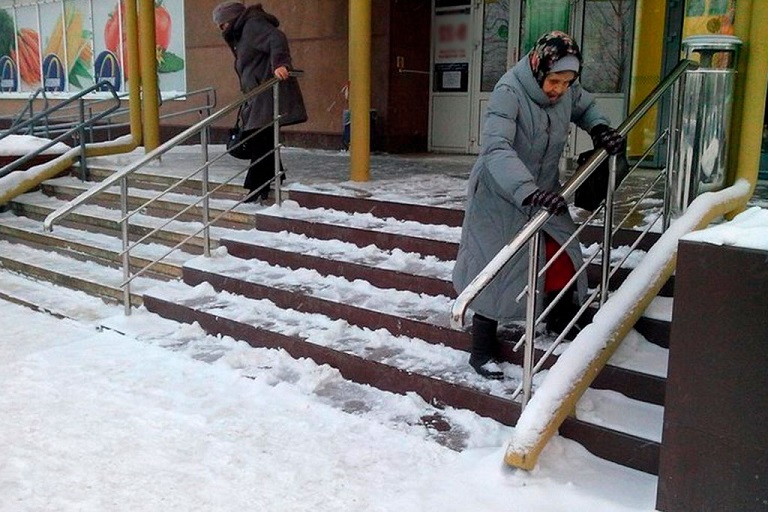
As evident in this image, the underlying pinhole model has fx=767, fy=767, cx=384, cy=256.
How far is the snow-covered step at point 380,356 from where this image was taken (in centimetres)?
349

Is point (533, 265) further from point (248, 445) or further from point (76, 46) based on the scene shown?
point (76, 46)

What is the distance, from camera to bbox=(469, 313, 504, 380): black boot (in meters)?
3.94

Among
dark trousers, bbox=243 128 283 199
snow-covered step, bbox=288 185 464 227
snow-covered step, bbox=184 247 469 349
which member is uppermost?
dark trousers, bbox=243 128 283 199

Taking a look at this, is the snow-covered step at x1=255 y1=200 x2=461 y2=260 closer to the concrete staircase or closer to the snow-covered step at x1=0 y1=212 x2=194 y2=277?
the concrete staircase

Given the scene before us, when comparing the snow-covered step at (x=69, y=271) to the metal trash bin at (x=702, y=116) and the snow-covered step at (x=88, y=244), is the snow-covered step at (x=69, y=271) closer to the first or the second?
the snow-covered step at (x=88, y=244)

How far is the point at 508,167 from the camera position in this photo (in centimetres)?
344

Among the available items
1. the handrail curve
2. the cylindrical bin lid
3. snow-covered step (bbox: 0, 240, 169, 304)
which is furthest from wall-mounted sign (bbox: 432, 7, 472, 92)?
the cylindrical bin lid

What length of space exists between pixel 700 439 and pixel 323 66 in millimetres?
8582

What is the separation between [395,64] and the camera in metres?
9.79

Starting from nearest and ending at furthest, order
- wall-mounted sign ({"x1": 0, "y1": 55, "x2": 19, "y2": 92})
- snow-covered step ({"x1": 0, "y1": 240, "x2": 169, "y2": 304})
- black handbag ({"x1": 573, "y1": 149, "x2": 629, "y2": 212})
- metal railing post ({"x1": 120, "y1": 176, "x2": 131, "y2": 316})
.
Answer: black handbag ({"x1": 573, "y1": 149, "x2": 629, "y2": 212}) < metal railing post ({"x1": 120, "y1": 176, "x2": 131, "y2": 316}) < snow-covered step ({"x1": 0, "y1": 240, "x2": 169, "y2": 304}) < wall-mounted sign ({"x1": 0, "y1": 55, "x2": 19, "y2": 92})

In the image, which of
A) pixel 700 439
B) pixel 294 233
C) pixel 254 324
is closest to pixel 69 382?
pixel 254 324

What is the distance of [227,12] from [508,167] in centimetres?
383

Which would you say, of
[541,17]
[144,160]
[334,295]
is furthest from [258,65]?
[541,17]

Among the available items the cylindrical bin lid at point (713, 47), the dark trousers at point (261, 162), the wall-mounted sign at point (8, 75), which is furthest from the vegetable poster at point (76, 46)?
the cylindrical bin lid at point (713, 47)
